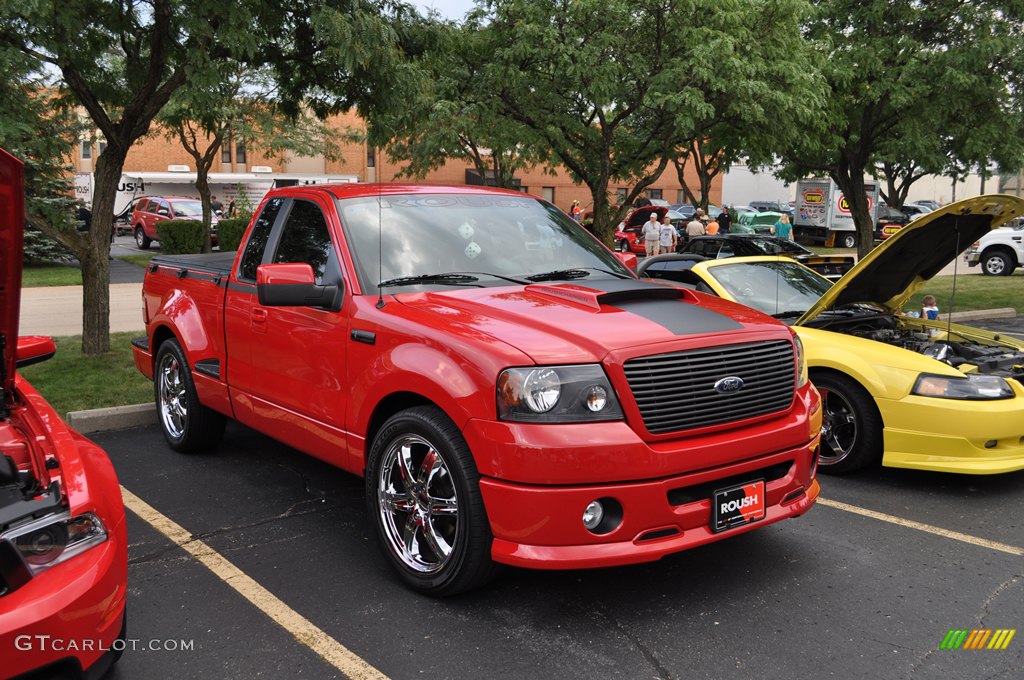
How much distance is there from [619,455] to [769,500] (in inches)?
34.8

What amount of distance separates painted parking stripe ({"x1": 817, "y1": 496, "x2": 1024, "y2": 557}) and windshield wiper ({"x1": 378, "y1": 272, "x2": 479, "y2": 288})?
260 cm

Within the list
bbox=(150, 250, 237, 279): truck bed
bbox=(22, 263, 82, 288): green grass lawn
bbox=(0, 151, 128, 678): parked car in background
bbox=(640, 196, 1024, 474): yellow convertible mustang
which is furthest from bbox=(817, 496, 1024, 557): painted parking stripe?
bbox=(22, 263, 82, 288): green grass lawn

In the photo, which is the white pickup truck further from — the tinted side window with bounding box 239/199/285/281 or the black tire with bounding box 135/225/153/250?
the black tire with bounding box 135/225/153/250

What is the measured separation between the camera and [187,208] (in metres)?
31.7

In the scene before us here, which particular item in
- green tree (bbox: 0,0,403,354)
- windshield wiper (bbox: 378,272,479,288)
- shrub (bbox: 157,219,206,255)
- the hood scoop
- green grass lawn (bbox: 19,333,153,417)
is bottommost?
green grass lawn (bbox: 19,333,153,417)

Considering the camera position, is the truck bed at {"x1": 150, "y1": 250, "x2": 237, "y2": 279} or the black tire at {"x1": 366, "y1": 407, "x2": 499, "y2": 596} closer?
the black tire at {"x1": 366, "y1": 407, "x2": 499, "y2": 596}

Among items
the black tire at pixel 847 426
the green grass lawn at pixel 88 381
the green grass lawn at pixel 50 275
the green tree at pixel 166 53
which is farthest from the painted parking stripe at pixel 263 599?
the green grass lawn at pixel 50 275

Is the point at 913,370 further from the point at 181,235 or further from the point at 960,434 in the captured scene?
the point at 181,235

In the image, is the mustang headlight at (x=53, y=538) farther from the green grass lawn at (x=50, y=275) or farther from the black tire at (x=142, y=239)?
the black tire at (x=142, y=239)

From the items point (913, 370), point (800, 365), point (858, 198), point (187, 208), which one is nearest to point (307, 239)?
point (800, 365)

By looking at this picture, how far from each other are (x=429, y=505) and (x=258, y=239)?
250 cm

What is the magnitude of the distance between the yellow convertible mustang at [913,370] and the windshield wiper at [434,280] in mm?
2593

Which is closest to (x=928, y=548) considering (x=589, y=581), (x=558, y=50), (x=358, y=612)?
(x=589, y=581)

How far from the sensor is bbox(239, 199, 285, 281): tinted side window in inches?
210
